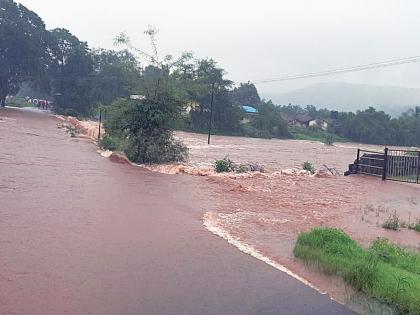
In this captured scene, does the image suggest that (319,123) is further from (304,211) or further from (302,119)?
(304,211)

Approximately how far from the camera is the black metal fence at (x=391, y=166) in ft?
72.2

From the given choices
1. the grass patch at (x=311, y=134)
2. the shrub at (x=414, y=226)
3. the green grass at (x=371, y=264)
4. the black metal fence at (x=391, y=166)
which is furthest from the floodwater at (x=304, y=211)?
the grass patch at (x=311, y=134)

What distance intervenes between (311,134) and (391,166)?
5025cm

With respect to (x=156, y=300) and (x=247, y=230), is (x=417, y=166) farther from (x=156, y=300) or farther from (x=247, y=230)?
(x=156, y=300)

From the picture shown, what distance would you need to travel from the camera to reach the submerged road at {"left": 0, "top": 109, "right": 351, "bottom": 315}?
5777 millimetres

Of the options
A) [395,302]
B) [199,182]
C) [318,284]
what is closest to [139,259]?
[318,284]

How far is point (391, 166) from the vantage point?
22.3m

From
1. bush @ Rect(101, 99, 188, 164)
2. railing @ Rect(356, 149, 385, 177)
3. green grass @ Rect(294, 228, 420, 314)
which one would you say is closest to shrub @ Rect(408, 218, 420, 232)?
green grass @ Rect(294, 228, 420, 314)

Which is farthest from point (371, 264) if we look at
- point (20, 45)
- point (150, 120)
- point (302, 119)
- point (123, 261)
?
point (302, 119)

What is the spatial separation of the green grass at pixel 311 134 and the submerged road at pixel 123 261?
57.9 m

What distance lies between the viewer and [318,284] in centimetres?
710

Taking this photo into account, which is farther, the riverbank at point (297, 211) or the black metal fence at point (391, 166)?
the black metal fence at point (391, 166)

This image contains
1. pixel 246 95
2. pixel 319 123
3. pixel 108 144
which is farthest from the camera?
pixel 246 95

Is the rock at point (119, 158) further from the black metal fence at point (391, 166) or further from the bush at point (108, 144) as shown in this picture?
the black metal fence at point (391, 166)
